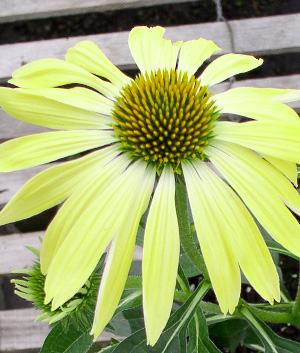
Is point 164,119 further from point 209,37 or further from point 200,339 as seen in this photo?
point 209,37

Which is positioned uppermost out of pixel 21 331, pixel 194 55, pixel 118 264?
pixel 194 55

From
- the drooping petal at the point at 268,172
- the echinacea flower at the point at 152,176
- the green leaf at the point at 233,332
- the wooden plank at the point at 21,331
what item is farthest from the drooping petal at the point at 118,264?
the wooden plank at the point at 21,331

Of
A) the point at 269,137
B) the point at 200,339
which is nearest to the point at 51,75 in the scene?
the point at 269,137

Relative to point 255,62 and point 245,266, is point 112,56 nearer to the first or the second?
point 255,62

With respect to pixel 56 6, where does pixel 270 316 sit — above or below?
below

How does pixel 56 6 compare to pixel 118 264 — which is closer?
pixel 118 264

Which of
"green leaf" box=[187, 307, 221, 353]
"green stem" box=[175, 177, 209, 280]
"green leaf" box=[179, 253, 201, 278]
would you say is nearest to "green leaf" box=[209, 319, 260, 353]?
"green leaf" box=[179, 253, 201, 278]
